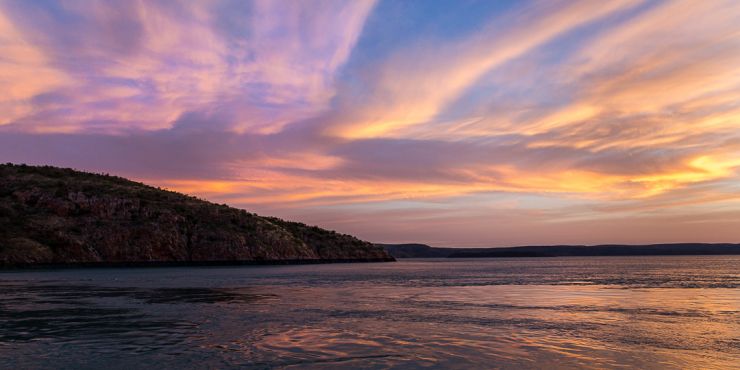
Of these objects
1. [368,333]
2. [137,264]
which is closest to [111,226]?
[137,264]

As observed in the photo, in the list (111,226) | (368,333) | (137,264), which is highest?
(111,226)

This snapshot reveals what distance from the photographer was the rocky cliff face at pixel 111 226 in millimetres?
114750

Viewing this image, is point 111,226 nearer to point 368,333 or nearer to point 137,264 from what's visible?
point 137,264

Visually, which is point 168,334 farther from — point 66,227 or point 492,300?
point 66,227

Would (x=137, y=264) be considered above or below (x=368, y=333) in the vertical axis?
above

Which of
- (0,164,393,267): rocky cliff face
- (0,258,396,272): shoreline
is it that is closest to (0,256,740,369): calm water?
(0,258,396,272): shoreline

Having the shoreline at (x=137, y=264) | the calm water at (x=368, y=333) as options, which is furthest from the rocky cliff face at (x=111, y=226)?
the calm water at (x=368, y=333)

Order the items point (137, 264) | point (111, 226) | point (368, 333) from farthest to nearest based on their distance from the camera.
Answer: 1. point (111, 226)
2. point (137, 264)
3. point (368, 333)

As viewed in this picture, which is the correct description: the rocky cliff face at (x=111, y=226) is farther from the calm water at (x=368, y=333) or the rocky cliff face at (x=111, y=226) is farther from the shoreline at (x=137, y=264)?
the calm water at (x=368, y=333)

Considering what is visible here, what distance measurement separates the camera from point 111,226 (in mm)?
126625

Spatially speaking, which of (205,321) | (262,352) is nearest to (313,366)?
(262,352)

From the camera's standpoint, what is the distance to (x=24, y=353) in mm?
16594

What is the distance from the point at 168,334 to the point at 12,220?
386ft

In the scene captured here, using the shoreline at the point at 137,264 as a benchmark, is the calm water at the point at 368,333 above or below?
below
